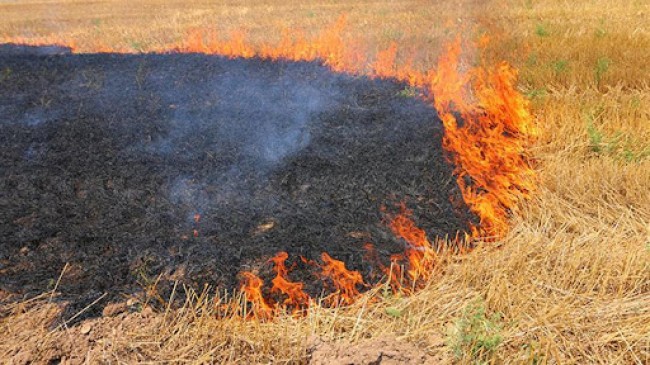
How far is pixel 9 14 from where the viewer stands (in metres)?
22.6

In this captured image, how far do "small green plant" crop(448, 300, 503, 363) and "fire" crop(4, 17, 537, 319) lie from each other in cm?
56

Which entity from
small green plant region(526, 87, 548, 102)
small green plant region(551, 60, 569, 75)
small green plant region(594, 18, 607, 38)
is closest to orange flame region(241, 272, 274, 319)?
small green plant region(526, 87, 548, 102)

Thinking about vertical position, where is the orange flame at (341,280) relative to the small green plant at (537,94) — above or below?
below

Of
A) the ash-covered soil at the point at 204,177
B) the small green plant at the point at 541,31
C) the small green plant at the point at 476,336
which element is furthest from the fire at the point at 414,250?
the small green plant at the point at 541,31

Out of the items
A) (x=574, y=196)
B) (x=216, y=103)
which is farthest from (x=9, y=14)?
(x=574, y=196)

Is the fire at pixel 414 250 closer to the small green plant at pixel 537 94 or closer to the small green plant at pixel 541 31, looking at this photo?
the small green plant at pixel 537 94

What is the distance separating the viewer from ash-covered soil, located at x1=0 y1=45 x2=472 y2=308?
3.59 metres

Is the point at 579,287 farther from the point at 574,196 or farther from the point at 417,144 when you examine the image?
the point at 417,144

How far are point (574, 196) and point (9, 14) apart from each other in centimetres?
2714

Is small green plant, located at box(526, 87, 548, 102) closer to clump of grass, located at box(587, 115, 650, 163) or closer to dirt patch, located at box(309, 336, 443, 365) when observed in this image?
clump of grass, located at box(587, 115, 650, 163)

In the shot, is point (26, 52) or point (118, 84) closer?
point (118, 84)

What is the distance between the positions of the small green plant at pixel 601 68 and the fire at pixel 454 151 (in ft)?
3.85

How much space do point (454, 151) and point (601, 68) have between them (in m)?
3.75

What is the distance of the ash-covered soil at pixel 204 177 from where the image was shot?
359cm
